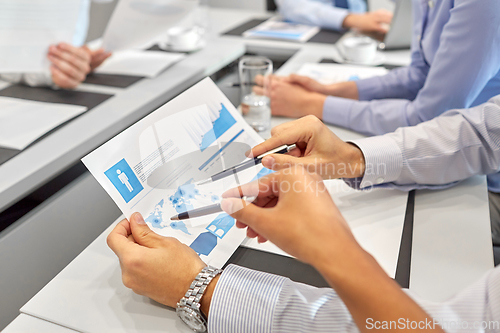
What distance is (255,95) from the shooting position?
45.2 inches

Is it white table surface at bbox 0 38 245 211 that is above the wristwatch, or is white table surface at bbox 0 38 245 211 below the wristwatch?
above

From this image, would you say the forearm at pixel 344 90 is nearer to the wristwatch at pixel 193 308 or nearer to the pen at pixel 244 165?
the pen at pixel 244 165

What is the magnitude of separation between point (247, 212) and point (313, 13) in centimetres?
172

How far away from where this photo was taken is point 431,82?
0.96 meters

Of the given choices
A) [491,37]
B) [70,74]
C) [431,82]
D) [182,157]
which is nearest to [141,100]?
[70,74]

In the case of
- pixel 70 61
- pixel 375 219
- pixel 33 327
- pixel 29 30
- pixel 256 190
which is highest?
→ pixel 29 30

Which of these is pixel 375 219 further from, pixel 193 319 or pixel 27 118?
pixel 27 118

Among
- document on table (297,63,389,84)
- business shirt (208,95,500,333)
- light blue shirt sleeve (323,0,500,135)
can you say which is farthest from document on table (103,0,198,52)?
business shirt (208,95,500,333)

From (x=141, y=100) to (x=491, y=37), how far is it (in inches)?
39.2

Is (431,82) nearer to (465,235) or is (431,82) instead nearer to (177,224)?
(465,235)

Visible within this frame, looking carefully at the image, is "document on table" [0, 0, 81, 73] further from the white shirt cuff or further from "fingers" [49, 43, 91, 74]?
the white shirt cuff

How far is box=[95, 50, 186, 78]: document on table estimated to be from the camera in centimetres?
148

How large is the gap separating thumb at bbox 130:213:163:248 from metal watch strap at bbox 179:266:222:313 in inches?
3.4

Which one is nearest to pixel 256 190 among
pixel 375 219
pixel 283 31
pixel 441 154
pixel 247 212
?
pixel 247 212
